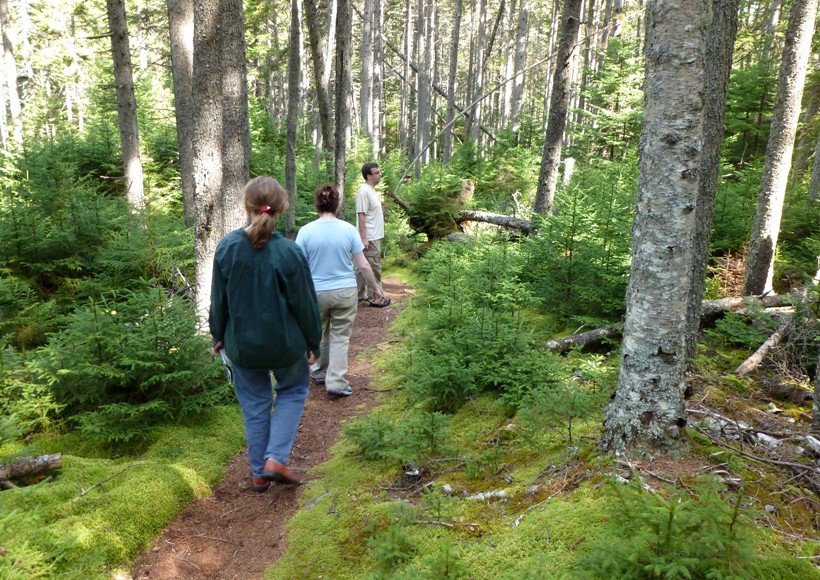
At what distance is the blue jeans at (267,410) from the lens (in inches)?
164

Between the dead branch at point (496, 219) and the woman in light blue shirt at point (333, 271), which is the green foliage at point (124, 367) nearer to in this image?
the woman in light blue shirt at point (333, 271)

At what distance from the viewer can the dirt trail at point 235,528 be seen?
340cm

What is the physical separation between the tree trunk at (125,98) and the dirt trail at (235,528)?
804 centimetres

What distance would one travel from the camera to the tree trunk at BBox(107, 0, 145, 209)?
35.7 feet

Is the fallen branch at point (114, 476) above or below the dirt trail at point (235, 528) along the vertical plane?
above

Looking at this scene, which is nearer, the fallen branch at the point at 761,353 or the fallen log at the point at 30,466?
the fallen log at the point at 30,466

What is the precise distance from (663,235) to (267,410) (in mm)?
3190

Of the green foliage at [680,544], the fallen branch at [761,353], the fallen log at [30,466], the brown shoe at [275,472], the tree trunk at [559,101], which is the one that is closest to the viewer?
the green foliage at [680,544]

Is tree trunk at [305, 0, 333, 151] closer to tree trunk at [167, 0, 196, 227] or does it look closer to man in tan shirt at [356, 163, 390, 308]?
tree trunk at [167, 0, 196, 227]

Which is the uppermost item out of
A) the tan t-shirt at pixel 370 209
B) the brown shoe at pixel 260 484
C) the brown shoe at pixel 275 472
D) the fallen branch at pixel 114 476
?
the tan t-shirt at pixel 370 209

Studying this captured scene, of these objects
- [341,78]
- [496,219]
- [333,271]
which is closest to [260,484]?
[333,271]

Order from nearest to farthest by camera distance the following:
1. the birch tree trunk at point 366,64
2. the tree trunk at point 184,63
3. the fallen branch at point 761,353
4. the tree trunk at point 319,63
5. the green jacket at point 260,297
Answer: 1. the green jacket at point 260,297
2. the fallen branch at point 761,353
3. the tree trunk at point 184,63
4. the tree trunk at point 319,63
5. the birch tree trunk at point 366,64

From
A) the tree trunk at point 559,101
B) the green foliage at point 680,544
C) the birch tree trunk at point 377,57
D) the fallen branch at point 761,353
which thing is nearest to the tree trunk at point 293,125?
the tree trunk at point 559,101

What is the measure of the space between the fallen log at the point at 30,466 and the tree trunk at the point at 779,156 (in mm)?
8429
